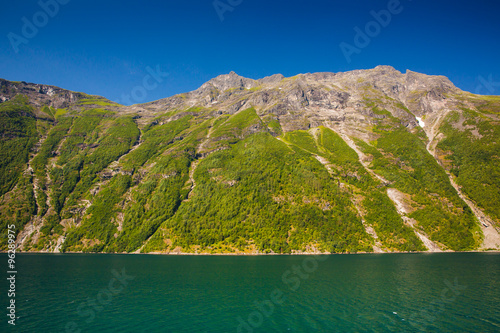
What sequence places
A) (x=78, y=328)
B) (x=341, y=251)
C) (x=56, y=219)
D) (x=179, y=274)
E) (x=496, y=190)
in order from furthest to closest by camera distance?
(x=56, y=219)
(x=496, y=190)
(x=341, y=251)
(x=179, y=274)
(x=78, y=328)

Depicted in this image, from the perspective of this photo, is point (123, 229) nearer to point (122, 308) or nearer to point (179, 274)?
point (179, 274)

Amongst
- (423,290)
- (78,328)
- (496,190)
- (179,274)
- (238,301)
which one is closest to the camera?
(78,328)

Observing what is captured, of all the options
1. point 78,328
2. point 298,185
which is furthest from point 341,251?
point 78,328

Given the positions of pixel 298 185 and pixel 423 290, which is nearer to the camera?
pixel 423 290

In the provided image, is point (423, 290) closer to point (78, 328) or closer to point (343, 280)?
point (343, 280)

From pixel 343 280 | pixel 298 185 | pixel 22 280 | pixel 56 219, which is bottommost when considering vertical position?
pixel 22 280

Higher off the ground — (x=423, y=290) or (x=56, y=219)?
(x=56, y=219)

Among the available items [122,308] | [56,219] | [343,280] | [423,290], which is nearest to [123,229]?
[56,219]
